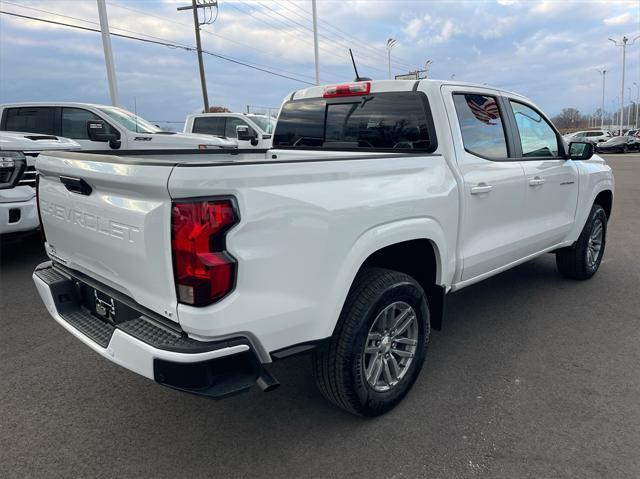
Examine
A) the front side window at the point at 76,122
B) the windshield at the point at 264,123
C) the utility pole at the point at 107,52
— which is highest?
the utility pole at the point at 107,52

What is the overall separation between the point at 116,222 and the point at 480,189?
2307mm

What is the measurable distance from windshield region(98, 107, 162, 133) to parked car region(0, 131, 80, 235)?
3.14 metres

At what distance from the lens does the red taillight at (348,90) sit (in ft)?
12.2

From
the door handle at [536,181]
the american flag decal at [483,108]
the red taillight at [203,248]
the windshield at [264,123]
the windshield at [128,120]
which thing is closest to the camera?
the red taillight at [203,248]

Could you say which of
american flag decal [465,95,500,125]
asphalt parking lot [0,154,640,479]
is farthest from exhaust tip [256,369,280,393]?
american flag decal [465,95,500,125]

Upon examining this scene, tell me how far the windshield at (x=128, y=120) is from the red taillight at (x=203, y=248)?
25.5ft

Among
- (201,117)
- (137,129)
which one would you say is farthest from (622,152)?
(137,129)

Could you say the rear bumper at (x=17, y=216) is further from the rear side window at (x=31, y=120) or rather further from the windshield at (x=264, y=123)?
the windshield at (x=264, y=123)

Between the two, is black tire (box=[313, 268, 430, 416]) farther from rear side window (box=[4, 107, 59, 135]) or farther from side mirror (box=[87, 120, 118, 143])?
rear side window (box=[4, 107, 59, 135])

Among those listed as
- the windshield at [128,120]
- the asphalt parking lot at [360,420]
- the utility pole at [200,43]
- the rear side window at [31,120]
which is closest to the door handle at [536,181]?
the asphalt parking lot at [360,420]

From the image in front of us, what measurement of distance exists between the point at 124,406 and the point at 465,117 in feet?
9.55

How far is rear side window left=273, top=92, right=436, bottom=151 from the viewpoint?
11.2 ft

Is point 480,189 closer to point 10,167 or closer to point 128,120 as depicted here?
point 10,167

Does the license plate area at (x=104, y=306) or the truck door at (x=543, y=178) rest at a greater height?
the truck door at (x=543, y=178)
